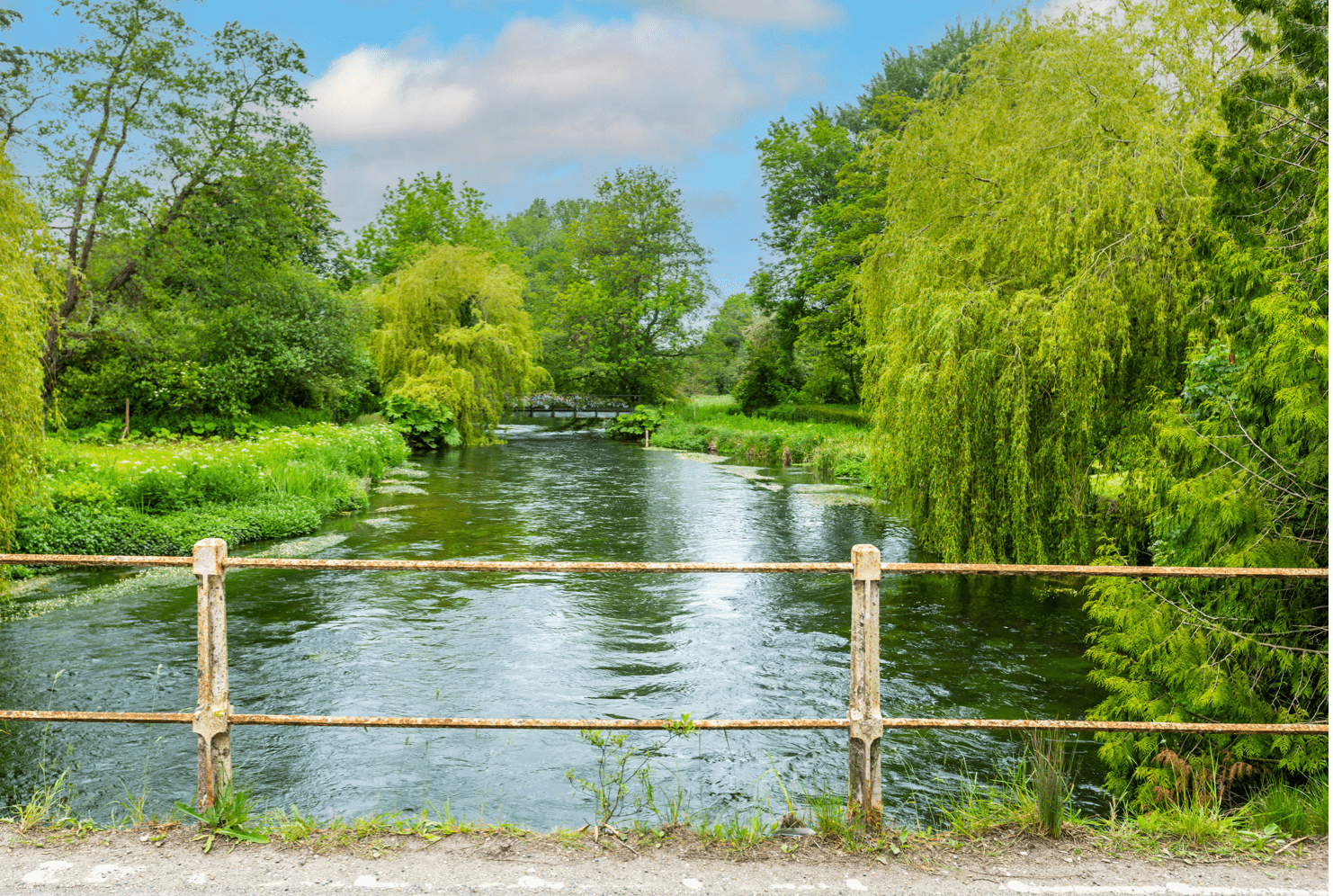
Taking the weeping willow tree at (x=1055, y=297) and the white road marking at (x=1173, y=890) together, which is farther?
the weeping willow tree at (x=1055, y=297)

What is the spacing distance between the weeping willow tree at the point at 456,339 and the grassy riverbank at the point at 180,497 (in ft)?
41.2

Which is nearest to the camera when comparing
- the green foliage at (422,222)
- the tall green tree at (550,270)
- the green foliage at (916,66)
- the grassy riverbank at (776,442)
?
the grassy riverbank at (776,442)

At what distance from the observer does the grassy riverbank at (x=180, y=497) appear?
11.3m

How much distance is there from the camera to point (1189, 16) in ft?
32.9

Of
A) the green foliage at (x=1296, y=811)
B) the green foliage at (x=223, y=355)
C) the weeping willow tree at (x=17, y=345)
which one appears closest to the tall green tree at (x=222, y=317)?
the green foliage at (x=223, y=355)

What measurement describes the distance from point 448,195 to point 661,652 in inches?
1788

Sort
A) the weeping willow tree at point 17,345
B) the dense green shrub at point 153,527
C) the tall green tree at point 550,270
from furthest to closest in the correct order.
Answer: the tall green tree at point 550,270, the dense green shrub at point 153,527, the weeping willow tree at point 17,345

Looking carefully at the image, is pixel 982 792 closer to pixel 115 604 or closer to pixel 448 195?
pixel 115 604

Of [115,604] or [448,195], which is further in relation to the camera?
[448,195]

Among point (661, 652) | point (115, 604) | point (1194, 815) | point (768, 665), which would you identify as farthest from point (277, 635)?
point (1194, 815)

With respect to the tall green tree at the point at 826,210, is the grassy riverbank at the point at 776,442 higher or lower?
lower

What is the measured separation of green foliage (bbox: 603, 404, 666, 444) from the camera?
40.1 metres

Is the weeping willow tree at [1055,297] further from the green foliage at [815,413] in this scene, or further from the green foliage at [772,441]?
the green foliage at [815,413]

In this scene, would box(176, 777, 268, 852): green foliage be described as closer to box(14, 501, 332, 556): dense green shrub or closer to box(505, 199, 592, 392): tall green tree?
box(14, 501, 332, 556): dense green shrub
